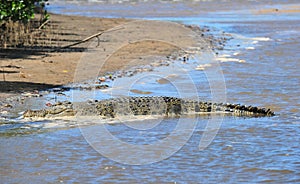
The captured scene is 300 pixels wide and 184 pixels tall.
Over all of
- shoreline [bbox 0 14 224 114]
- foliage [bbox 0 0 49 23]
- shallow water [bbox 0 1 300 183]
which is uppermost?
foliage [bbox 0 0 49 23]

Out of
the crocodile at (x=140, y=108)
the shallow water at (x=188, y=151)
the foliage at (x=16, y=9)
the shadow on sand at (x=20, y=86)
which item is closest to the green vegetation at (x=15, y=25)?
the foliage at (x=16, y=9)

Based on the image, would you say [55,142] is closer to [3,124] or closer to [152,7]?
[3,124]

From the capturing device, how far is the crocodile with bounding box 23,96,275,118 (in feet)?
30.0

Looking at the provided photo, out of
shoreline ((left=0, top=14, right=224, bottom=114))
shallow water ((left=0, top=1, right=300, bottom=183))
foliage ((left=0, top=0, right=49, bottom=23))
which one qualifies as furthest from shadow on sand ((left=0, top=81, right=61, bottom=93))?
foliage ((left=0, top=0, right=49, bottom=23))

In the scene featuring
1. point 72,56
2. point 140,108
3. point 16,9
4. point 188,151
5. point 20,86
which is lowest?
point 188,151

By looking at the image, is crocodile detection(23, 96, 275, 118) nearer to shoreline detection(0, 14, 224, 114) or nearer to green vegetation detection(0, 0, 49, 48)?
shoreline detection(0, 14, 224, 114)

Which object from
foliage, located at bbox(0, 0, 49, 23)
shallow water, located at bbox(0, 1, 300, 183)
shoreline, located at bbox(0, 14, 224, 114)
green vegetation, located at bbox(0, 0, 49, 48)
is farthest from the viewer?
green vegetation, located at bbox(0, 0, 49, 48)

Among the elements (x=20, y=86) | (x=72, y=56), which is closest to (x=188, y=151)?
(x=20, y=86)

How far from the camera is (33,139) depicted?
8.05m

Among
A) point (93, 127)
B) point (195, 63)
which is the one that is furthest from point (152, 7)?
point (93, 127)

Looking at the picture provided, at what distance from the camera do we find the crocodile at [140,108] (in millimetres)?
9133

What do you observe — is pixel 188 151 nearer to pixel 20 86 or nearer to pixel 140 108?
pixel 140 108

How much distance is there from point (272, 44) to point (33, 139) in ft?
38.4

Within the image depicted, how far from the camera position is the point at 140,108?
30.8ft
